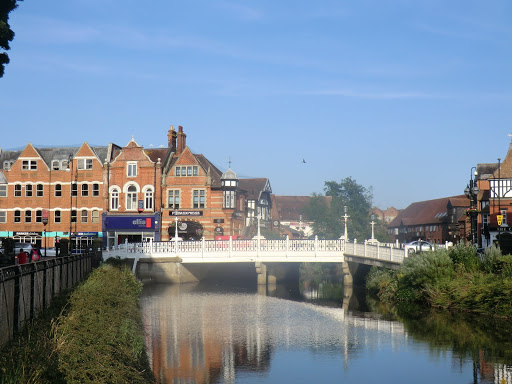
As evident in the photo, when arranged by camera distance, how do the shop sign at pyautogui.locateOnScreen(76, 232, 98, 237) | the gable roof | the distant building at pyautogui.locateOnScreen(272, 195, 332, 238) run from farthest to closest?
1. the distant building at pyautogui.locateOnScreen(272, 195, 332, 238)
2. the gable roof
3. the shop sign at pyautogui.locateOnScreen(76, 232, 98, 237)

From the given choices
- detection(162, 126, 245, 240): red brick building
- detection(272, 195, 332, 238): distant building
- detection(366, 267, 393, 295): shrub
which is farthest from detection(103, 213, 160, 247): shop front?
detection(272, 195, 332, 238): distant building

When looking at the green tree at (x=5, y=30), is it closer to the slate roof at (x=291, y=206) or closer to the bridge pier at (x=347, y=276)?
the bridge pier at (x=347, y=276)

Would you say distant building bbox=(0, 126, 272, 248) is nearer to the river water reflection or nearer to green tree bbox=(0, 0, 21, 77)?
the river water reflection

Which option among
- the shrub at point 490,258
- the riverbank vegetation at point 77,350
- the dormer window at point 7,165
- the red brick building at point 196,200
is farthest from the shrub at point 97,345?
the dormer window at point 7,165

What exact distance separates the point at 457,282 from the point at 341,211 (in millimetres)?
78896

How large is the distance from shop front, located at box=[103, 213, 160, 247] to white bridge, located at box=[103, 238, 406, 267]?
1584 cm

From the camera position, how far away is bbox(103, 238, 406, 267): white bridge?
54.4 meters

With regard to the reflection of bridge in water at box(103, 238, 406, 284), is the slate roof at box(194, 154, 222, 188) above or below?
above

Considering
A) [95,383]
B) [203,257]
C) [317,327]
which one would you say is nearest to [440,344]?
[317,327]

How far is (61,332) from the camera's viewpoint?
17.1 metres

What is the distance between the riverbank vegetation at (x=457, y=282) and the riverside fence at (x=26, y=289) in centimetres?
1941

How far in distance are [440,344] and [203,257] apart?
3104 cm

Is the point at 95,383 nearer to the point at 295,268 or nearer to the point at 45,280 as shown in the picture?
the point at 45,280

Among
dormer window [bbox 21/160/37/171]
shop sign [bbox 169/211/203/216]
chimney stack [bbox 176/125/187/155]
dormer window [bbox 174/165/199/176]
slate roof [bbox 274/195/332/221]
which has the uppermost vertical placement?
chimney stack [bbox 176/125/187/155]
